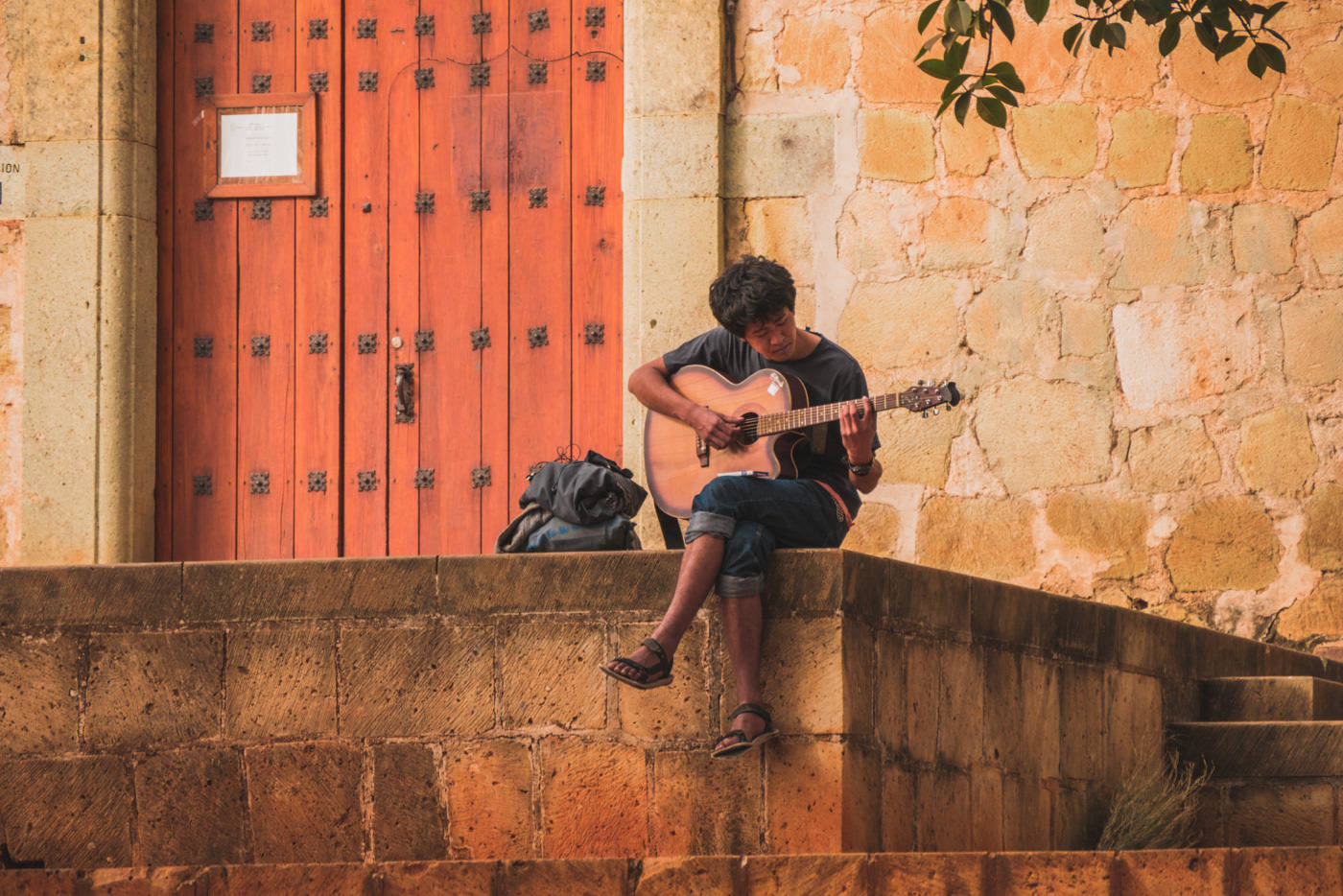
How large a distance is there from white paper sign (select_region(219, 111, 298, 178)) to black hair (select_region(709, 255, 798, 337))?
304cm

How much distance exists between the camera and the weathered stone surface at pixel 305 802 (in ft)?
15.9

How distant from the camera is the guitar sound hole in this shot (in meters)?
5.32

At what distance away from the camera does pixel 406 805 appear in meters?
4.83

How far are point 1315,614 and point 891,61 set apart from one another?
2.61 meters

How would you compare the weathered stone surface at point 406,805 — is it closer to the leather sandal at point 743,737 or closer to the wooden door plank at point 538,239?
the leather sandal at point 743,737

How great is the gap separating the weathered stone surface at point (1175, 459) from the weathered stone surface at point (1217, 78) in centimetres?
124

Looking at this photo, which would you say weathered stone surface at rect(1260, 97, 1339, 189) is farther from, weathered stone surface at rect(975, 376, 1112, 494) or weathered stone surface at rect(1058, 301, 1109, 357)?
weathered stone surface at rect(975, 376, 1112, 494)

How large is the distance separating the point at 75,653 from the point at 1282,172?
186 inches

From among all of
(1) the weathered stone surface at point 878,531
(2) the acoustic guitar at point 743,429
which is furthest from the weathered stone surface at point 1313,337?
(2) the acoustic guitar at point 743,429

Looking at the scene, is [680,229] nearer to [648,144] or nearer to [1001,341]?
[648,144]

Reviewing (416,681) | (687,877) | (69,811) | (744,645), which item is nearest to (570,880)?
(687,877)

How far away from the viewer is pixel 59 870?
4359mm

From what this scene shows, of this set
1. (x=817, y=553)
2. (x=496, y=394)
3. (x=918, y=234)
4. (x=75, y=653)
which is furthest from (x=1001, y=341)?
(x=75, y=653)

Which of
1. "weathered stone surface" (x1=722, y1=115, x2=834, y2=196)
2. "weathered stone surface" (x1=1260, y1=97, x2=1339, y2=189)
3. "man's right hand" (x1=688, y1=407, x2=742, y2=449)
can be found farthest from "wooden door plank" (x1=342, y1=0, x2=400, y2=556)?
"weathered stone surface" (x1=1260, y1=97, x2=1339, y2=189)
